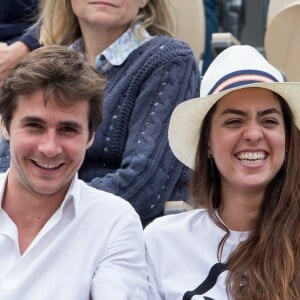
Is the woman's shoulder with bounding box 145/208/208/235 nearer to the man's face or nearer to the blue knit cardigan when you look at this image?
the man's face

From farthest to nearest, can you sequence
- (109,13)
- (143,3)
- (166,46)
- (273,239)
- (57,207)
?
(143,3)
(109,13)
(166,46)
(57,207)
(273,239)

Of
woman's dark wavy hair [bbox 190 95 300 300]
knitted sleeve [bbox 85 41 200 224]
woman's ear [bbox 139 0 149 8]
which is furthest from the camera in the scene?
woman's ear [bbox 139 0 149 8]

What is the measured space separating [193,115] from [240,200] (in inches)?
10.7

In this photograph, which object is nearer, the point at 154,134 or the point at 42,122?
the point at 42,122

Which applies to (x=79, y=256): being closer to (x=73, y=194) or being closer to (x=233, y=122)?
(x=73, y=194)

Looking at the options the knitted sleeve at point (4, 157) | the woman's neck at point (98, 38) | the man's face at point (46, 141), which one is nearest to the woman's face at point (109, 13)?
the woman's neck at point (98, 38)

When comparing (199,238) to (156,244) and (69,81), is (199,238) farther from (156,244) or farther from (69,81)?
(69,81)

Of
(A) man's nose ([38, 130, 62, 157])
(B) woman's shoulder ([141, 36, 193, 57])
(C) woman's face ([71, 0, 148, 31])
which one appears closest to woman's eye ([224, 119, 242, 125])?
(A) man's nose ([38, 130, 62, 157])

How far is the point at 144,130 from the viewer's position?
10.3ft

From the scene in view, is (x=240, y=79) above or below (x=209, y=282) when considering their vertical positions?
above

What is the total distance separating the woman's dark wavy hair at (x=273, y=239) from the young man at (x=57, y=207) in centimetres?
27

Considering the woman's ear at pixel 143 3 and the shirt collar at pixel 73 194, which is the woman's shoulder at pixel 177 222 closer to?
the shirt collar at pixel 73 194

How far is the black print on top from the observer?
8.08 feet

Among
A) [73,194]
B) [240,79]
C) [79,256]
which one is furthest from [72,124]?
[240,79]
